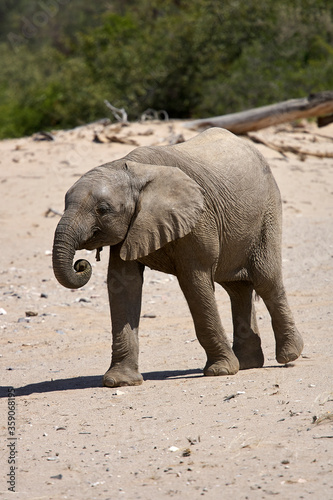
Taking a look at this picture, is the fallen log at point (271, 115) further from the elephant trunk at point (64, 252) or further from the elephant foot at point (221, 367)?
the elephant trunk at point (64, 252)

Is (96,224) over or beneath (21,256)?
over

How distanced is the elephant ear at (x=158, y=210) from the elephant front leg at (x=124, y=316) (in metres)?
0.30

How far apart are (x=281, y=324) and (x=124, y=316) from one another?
159 centimetres

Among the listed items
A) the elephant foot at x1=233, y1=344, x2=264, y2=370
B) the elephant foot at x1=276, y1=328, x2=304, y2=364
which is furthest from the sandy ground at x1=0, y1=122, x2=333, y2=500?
the elephant foot at x1=233, y1=344, x2=264, y2=370

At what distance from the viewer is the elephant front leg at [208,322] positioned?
6.04 meters

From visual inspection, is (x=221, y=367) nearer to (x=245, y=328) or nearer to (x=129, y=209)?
(x=245, y=328)

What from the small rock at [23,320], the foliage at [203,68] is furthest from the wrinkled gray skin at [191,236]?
the foliage at [203,68]

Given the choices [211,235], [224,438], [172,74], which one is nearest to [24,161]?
[172,74]

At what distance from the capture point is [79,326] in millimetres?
8562

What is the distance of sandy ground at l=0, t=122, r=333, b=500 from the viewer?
4105mm

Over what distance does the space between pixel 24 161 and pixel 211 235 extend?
1014 centimetres

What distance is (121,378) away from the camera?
6.07m

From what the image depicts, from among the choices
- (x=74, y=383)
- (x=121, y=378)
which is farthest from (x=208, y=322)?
(x=74, y=383)

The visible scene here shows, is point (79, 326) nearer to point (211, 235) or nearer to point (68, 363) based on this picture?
point (68, 363)
